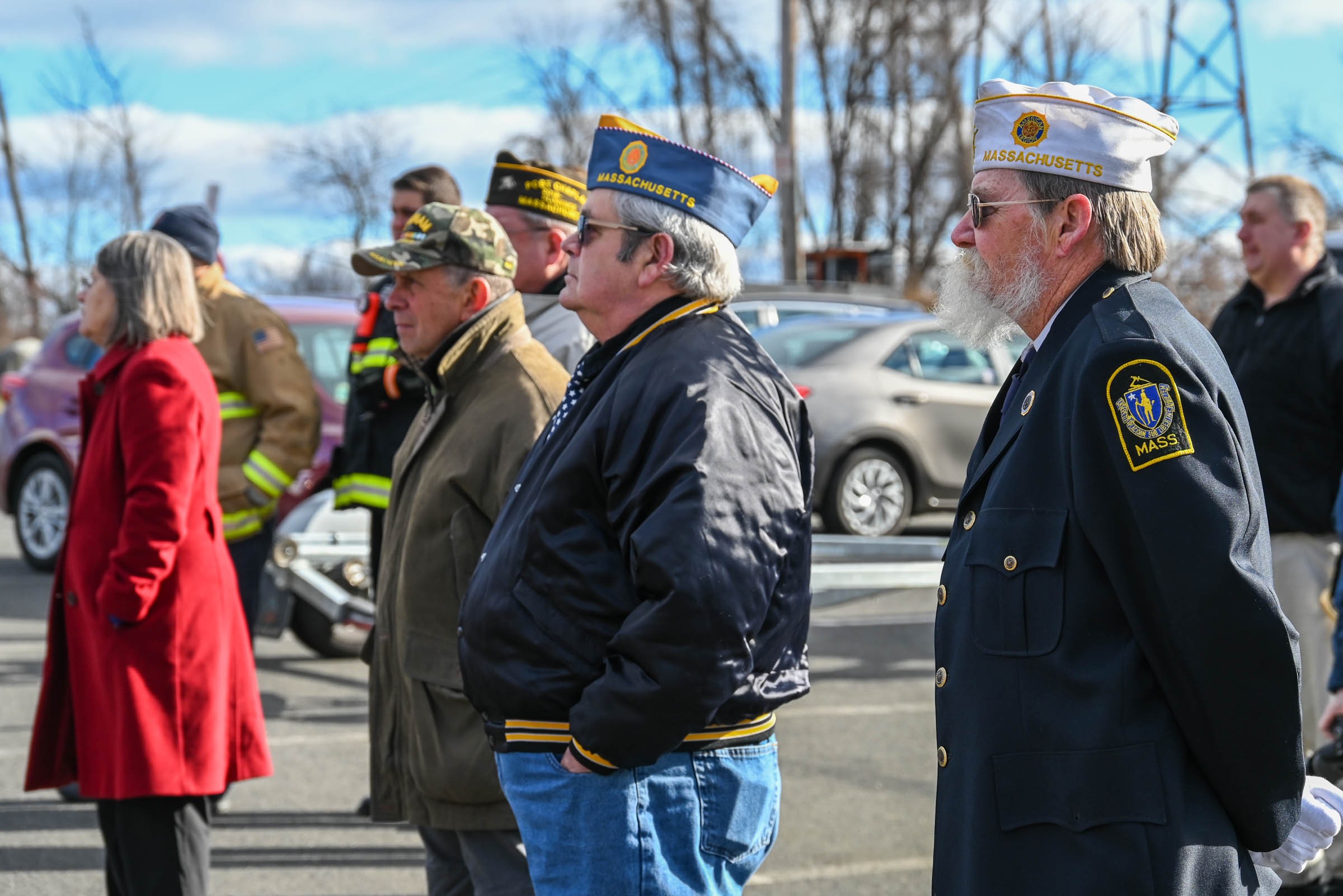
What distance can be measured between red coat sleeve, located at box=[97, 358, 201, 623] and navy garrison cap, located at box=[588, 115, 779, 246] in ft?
5.01

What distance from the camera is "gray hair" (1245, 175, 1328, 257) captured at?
5.04 m

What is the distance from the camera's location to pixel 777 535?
7.97 feet

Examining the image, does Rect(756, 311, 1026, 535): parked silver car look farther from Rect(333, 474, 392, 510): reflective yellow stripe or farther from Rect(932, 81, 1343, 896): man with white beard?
Rect(932, 81, 1343, 896): man with white beard

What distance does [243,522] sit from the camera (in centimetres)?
540

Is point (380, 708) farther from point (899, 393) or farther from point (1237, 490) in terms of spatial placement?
point (899, 393)

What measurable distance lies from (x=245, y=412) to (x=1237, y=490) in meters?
4.38

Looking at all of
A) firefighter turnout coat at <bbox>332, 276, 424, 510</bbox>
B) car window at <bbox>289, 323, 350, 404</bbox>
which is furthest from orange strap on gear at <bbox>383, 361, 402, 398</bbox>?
car window at <bbox>289, 323, 350, 404</bbox>

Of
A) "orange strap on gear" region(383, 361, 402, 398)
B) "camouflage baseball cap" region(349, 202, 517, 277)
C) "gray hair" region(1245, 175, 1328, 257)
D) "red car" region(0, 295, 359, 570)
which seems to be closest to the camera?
"camouflage baseball cap" region(349, 202, 517, 277)

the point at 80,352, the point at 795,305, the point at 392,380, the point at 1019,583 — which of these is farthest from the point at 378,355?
the point at 795,305

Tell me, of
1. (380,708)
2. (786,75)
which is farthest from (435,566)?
(786,75)

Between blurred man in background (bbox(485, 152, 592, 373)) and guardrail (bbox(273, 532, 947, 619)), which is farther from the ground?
blurred man in background (bbox(485, 152, 592, 373))

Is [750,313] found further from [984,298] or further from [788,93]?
[984,298]

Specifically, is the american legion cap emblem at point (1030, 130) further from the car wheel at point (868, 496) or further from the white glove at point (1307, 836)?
the car wheel at point (868, 496)

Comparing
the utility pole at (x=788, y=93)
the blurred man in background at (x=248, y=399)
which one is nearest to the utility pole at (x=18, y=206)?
the utility pole at (x=788, y=93)
